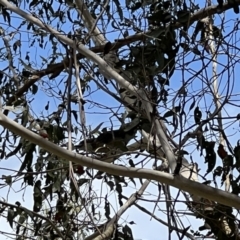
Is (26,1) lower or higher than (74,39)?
higher

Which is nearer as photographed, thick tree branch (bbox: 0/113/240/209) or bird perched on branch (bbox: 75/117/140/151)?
thick tree branch (bbox: 0/113/240/209)

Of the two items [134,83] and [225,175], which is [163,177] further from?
[225,175]

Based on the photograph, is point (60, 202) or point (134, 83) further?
point (60, 202)

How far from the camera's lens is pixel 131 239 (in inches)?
87.7

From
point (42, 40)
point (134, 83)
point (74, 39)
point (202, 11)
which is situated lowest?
point (134, 83)

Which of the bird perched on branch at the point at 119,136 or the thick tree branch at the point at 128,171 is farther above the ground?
the bird perched on branch at the point at 119,136

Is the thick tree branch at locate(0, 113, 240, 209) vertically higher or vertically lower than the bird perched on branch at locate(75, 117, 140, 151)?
lower

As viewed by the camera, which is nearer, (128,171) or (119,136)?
(128,171)

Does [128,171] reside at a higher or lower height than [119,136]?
lower

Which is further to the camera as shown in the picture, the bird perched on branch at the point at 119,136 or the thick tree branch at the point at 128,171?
the bird perched on branch at the point at 119,136

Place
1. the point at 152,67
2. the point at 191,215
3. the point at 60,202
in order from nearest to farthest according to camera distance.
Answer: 1. the point at 152,67
2. the point at 191,215
3. the point at 60,202

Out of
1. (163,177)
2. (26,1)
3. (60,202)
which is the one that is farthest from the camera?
(26,1)

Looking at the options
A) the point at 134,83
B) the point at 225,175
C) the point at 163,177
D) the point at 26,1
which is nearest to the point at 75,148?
the point at 134,83

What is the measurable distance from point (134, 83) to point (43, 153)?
0.69 m
